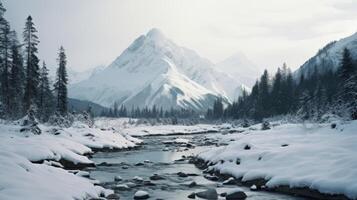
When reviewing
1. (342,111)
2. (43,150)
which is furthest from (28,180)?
(342,111)

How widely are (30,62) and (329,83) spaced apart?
9158cm

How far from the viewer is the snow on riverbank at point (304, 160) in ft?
70.1

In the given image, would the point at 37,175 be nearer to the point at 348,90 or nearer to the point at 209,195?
the point at 209,195

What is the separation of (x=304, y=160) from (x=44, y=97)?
195 feet

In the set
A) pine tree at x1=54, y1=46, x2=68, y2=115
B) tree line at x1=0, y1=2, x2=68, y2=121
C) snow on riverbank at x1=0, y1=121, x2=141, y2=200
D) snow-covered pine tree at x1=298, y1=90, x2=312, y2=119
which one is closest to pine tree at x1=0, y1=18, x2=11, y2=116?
tree line at x1=0, y1=2, x2=68, y2=121

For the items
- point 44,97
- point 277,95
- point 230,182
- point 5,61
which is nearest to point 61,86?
point 44,97

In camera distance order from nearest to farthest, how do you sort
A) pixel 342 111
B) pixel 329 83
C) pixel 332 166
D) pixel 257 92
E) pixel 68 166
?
pixel 332 166
pixel 68 166
pixel 342 111
pixel 329 83
pixel 257 92

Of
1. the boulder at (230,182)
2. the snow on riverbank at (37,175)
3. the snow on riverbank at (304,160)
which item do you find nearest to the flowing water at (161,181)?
the boulder at (230,182)

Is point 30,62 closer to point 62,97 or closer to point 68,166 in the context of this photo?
point 62,97

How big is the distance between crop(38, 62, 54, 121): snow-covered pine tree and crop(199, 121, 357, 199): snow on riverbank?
134ft

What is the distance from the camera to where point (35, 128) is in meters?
40.3

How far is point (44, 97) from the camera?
7512cm

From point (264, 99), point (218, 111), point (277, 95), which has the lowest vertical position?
point (218, 111)

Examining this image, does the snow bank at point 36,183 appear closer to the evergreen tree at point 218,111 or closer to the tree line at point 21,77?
the tree line at point 21,77
